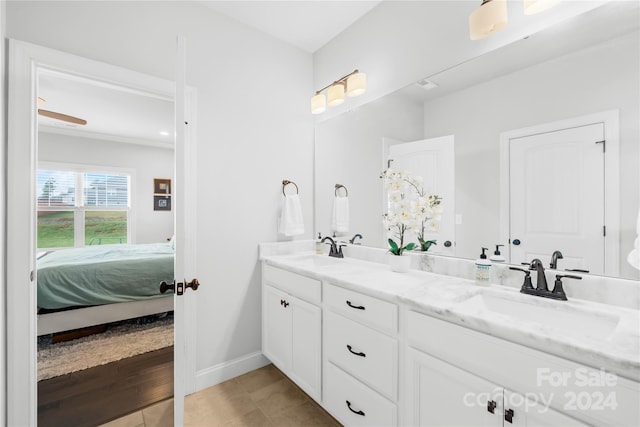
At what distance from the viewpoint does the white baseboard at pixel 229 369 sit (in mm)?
1995

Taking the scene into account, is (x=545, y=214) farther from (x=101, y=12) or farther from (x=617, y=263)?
(x=101, y=12)

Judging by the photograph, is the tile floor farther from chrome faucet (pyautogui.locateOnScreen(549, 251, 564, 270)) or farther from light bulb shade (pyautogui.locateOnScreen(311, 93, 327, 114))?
light bulb shade (pyautogui.locateOnScreen(311, 93, 327, 114))

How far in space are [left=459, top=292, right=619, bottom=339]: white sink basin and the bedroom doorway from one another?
207 centimetres

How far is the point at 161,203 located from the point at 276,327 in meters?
4.75

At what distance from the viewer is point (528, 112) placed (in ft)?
Answer: 4.34

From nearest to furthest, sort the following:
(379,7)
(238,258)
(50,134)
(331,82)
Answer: (379,7)
(238,258)
(331,82)
(50,134)

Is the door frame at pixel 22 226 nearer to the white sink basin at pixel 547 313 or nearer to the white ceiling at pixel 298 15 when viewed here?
the white ceiling at pixel 298 15

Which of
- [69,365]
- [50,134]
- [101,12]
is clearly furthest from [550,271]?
[50,134]

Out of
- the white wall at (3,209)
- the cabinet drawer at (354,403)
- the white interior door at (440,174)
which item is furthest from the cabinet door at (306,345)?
the white wall at (3,209)

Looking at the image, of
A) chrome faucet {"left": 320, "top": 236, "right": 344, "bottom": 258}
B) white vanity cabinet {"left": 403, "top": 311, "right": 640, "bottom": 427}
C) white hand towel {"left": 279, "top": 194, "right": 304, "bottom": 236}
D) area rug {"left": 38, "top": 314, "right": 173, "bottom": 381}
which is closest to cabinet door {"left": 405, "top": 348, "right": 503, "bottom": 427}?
white vanity cabinet {"left": 403, "top": 311, "right": 640, "bottom": 427}

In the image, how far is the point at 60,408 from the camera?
1.77 meters

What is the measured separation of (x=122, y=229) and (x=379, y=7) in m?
5.53

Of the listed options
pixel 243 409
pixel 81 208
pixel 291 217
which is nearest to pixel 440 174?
pixel 291 217

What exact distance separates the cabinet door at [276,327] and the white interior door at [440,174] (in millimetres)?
1045
